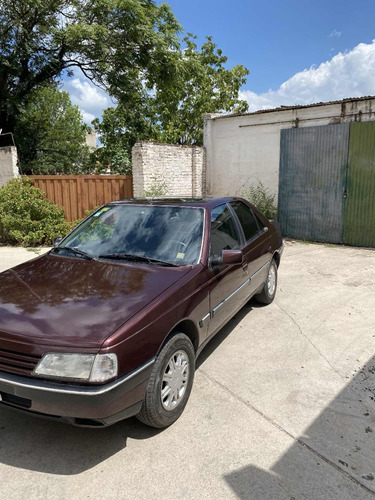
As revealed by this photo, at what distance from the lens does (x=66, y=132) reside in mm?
32344

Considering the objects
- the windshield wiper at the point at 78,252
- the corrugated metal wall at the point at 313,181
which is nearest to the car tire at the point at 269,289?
the windshield wiper at the point at 78,252

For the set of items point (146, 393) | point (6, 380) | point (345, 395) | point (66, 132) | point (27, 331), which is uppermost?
point (66, 132)

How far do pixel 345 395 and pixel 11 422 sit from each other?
275cm

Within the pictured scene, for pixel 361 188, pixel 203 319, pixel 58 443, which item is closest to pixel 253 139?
pixel 361 188

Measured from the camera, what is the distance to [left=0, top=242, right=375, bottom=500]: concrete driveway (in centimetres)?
222

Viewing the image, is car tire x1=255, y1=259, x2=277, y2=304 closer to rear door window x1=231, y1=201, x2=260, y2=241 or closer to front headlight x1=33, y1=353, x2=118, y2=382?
rear door window x1=231, y1=201, x2=260, y2=241

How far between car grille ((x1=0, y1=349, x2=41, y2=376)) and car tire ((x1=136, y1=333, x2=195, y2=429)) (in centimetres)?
75

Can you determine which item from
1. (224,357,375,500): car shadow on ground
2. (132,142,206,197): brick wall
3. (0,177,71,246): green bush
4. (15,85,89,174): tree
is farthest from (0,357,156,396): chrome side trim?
(15,85,89,174): tree

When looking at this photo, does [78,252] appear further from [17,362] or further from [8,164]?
[8,164]

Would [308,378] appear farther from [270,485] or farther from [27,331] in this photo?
[27,331]

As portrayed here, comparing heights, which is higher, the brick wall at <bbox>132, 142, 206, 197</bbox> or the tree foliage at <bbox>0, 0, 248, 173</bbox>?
the tree foliage at <bbox>0, 0, 248, 173</bbox>

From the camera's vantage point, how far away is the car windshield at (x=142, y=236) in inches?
129

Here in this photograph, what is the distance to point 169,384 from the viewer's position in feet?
8.75

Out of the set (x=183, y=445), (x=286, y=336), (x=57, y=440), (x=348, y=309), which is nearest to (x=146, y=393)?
(x=183, y=445)
